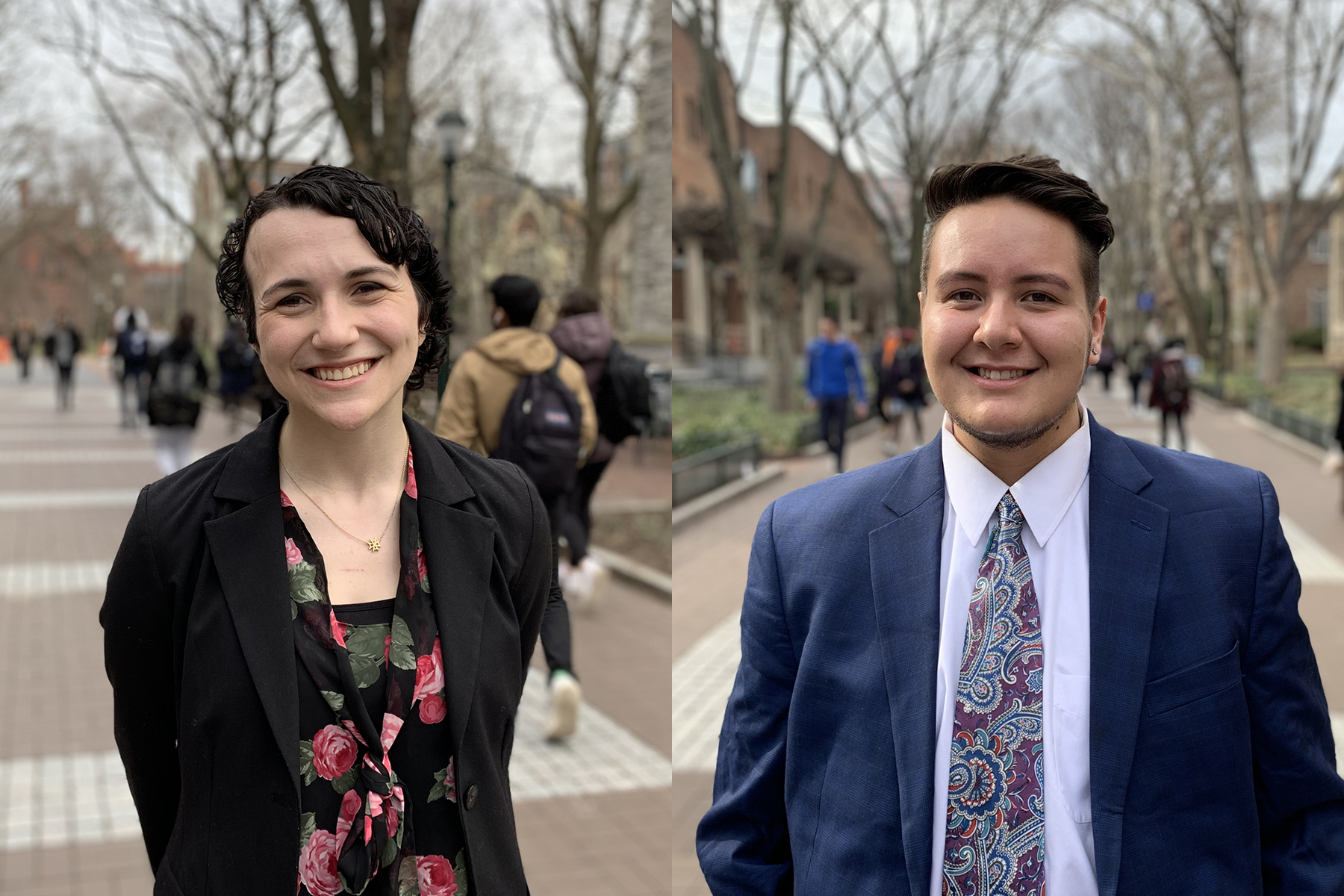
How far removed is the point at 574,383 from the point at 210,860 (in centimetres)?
368

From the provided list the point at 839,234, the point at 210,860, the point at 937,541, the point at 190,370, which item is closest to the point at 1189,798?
the point at 937,541

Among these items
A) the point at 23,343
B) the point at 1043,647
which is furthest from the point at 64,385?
the point at 1043,647

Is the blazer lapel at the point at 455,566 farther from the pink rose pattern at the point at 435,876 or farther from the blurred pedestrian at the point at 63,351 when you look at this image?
the blurred pedestrian at the point at 63,351

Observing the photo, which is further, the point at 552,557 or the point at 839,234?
the point at 839,234

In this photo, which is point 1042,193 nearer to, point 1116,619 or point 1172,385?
point 1116,619

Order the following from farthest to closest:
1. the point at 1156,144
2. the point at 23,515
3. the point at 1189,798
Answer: the point at 1156,144
the point at 23,515
the point at 1189,798

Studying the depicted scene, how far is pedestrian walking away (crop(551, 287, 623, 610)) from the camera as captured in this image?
6.30 metres

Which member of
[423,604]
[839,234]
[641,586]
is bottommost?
[641,586]

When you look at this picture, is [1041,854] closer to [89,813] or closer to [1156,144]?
[89,813]

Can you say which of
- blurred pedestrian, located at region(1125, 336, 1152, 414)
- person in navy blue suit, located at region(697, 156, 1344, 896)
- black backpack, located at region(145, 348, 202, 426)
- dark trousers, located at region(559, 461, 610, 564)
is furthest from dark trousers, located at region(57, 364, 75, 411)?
person in navy blue suit, located at region(697, 156, 1344, 896)

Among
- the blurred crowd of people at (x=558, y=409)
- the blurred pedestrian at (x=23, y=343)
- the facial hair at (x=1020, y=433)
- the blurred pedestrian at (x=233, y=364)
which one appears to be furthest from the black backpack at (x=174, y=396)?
the blurred pedestrian at (x=23, y=343)

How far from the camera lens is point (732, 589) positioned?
939cm

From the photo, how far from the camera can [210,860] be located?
1752mm

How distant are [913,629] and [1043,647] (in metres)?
0.17
